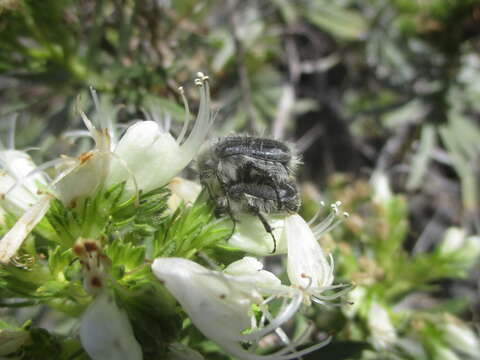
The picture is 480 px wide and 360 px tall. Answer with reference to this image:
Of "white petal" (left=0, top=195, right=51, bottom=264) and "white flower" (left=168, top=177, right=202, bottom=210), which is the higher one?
"white flower" (left=168, top=177, right=202, bottom=210)

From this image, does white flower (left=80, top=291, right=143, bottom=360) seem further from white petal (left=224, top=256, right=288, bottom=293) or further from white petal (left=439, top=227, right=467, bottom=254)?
white petal (left=439, top=227, right=467, bottom=254)

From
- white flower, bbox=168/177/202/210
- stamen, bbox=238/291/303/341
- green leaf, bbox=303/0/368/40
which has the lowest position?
stamen, bbox=238/291/303/341

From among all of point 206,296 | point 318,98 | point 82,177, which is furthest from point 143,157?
point 318,98

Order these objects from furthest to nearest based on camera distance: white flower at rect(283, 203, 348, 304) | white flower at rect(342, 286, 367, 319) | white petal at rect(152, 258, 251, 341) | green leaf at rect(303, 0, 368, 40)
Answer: green leaf at rect(303, 0, 368, 40), white flower at rect(342, 286, 367, 319), white flower at rect(283, 203, 348, 304), white petal at rect(152, 258, 251, 341)

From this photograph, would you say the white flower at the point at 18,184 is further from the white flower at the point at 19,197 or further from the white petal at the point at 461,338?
the white petal at the point at 461,338

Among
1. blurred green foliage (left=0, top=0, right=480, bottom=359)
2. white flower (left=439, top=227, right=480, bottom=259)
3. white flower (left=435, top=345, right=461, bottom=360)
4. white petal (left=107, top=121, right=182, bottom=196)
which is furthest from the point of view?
white flower (left=439, top=227, right=480, bottom=259)

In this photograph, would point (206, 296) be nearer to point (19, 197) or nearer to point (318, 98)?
point (19, 197)

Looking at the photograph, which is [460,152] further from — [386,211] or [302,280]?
[302,280]

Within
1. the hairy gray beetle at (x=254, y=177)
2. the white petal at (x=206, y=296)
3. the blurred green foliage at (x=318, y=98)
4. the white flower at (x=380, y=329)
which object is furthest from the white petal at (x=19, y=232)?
the white flower at (x=380, y=329)

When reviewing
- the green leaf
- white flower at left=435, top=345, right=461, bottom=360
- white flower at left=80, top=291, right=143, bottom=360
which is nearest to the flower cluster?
white flower at left=80, top=291, right=143, bottom=360
